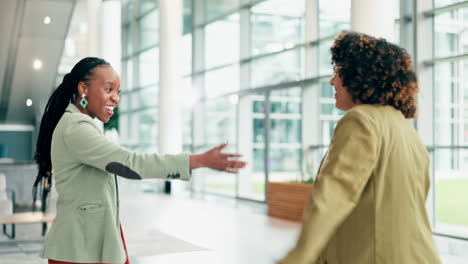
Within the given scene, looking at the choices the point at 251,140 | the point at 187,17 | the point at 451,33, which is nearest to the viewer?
the point at 451,33

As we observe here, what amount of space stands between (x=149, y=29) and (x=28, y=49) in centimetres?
638

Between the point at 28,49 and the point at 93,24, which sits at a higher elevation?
the point at 93,24

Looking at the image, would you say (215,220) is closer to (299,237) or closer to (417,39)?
(417,39)

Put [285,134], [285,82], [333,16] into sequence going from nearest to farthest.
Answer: [333,16]
[285,82]
[285,134]

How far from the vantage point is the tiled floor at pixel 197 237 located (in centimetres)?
629

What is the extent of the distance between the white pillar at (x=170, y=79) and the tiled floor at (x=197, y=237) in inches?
99.3

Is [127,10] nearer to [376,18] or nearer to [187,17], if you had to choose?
[187,17]

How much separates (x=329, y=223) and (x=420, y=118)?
24.9 feet

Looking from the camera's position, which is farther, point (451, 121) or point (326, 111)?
point (326, 111)

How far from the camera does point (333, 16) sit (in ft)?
34.4

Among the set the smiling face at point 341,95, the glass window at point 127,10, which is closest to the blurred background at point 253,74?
the glass window at point 127,10

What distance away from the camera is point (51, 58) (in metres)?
13.6

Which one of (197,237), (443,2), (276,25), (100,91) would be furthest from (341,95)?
(276,25)

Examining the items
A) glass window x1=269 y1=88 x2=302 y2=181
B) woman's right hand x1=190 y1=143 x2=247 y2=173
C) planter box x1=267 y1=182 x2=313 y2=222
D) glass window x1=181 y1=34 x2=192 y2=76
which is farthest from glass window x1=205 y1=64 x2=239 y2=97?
woman's right hand x1=190 y1=143 x2=247 y2=173
